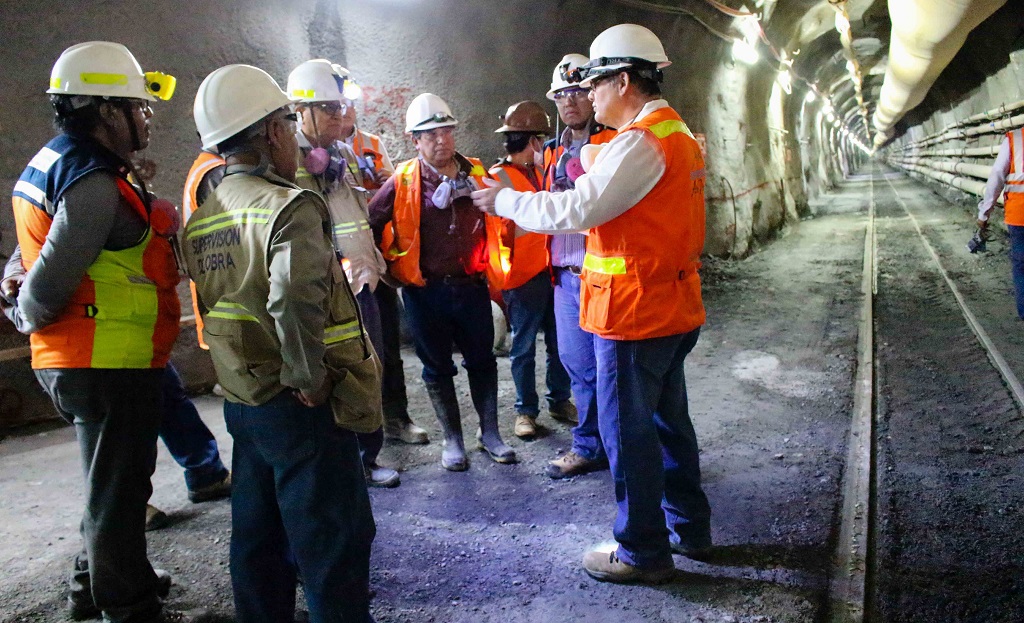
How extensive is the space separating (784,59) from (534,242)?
43.7 feet

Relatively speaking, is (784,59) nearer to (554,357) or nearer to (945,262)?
(945,262)

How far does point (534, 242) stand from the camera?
Answer: 4.13m

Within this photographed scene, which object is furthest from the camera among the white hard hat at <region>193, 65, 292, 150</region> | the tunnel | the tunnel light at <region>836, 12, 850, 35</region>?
the tunnel light at <region>836, 12, 850, 35</region>

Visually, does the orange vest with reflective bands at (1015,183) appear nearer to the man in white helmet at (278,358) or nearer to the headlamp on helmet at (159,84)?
the man in white helmet at (278,358)

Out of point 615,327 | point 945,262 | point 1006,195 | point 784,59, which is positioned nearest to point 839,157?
point 784,59

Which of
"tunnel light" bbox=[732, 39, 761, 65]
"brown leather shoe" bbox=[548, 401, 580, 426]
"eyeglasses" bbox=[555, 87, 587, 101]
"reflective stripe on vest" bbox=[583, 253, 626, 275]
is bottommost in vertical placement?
"brown leather shoe" bbox=[548, 401, 580, 426]

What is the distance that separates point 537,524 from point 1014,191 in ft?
17.1

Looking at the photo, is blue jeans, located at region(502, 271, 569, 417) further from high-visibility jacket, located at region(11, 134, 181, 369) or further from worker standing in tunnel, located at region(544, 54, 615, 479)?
high-visibility jacket, located at region(11, 134, 181, 369)

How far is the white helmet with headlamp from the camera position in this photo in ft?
8.27

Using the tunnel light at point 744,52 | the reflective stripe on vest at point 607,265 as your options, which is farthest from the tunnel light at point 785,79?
the reflective stripe on vest at point 607,265

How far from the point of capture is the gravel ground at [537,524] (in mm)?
2648

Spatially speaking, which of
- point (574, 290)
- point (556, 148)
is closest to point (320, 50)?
point (556, 148)

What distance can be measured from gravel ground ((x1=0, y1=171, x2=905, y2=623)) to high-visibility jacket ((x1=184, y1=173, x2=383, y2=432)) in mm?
1158

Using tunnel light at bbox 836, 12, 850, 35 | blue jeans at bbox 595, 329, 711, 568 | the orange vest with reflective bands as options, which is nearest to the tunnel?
blue jeans at bbox 595, 329, 711, 568
